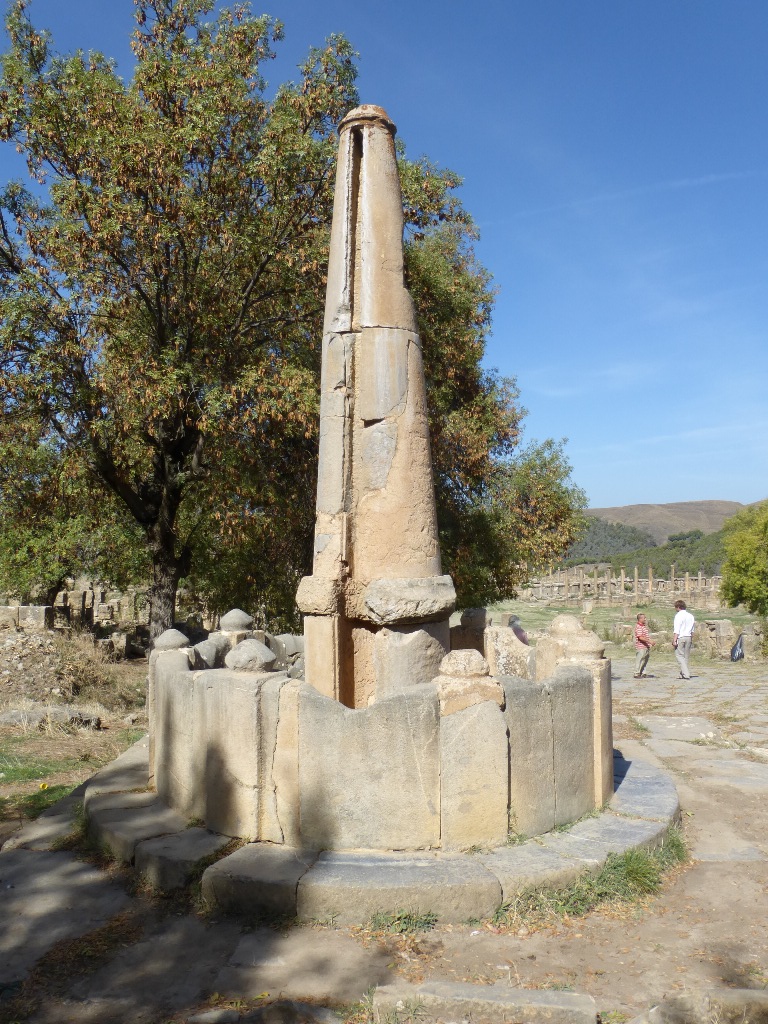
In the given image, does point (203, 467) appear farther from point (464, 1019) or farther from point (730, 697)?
point (464, 1019)

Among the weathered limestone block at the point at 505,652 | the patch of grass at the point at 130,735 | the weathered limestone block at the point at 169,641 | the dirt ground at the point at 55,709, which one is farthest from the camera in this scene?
the patch of grass at the point at 130,735

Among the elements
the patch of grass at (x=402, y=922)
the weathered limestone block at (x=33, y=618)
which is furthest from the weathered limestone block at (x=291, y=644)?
the weathered limestone block at (x=33, y=618)

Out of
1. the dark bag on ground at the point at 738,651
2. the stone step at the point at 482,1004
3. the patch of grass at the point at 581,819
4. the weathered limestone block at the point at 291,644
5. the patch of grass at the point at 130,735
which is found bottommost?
the patch of grass at the point at 130,735

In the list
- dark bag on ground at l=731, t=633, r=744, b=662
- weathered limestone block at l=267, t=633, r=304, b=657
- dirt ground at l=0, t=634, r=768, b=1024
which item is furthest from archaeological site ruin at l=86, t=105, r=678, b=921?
dark bag on ground at l=731, t=633, r=744, b=662

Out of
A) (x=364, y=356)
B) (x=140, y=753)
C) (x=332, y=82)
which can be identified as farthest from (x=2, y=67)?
(x=140, y=753)

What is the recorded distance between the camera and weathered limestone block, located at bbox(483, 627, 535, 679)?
276 inches

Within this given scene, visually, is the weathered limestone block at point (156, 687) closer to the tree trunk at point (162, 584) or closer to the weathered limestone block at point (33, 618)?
the tree trunk at point (162, 584)

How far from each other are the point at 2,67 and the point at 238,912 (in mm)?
10660

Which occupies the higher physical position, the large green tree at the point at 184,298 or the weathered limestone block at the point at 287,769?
the large green tree at the point at 184,298

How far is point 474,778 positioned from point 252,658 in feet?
5.24

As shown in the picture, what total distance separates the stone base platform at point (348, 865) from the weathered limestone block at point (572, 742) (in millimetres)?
143

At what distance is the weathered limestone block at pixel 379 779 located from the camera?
14.8ft

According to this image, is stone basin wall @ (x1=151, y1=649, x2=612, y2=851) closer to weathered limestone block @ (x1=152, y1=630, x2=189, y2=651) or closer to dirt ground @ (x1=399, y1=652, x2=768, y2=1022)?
dirt ground @ (x1=399, y1=652, x2=768, y2=1022)

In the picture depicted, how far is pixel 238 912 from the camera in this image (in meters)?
4.16
